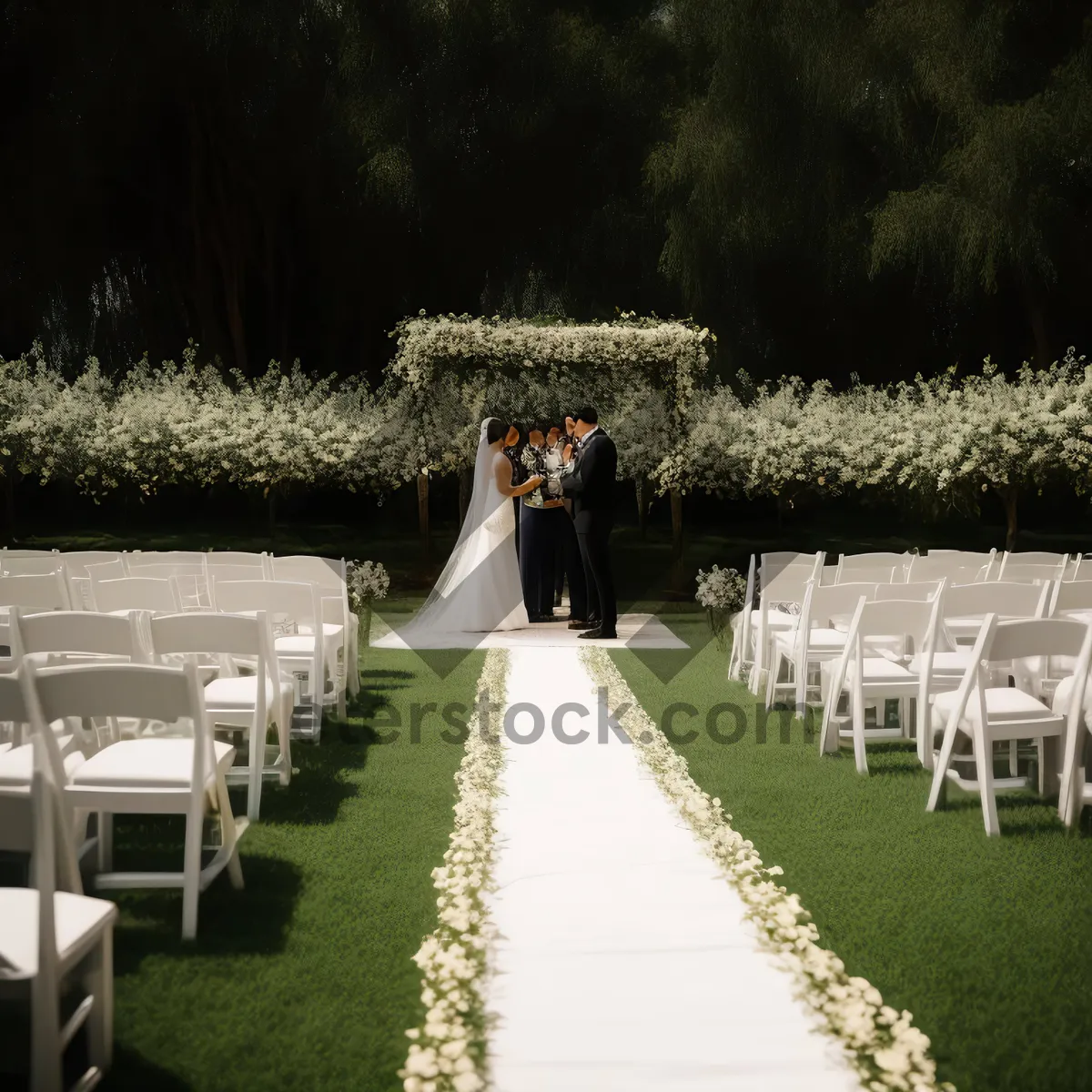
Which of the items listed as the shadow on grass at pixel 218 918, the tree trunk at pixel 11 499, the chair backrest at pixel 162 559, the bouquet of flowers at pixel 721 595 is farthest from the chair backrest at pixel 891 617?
the tree trunk at pixel 11 499

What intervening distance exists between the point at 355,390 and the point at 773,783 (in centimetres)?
1639

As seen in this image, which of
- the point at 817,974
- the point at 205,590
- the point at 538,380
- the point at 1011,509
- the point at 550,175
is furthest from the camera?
the point at 550,175

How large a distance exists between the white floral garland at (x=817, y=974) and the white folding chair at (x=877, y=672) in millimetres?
1102

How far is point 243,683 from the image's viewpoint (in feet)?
18.4

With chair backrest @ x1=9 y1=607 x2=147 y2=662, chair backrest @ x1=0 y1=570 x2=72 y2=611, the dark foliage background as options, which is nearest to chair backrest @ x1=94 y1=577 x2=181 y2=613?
chair backrest @ x1=0 y1=570 x2=72 y2=611

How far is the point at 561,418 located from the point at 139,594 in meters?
14.0

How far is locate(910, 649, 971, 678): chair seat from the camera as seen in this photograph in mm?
6156

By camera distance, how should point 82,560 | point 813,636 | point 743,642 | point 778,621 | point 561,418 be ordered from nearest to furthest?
1. point 813,636
2. point 778,621
3. point 82,560
4. point 743,642
5. point 561,418

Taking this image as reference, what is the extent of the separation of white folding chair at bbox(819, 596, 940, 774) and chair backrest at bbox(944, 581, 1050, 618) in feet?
0.40

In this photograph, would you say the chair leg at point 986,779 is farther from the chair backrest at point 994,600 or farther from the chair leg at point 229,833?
the chair leg at point 229,833

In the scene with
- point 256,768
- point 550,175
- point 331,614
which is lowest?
point 256,768

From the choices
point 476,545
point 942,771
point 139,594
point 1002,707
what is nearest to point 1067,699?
point 1002,707

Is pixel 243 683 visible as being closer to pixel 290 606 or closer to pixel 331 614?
pixel 290 606

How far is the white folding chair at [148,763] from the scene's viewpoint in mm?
3396
